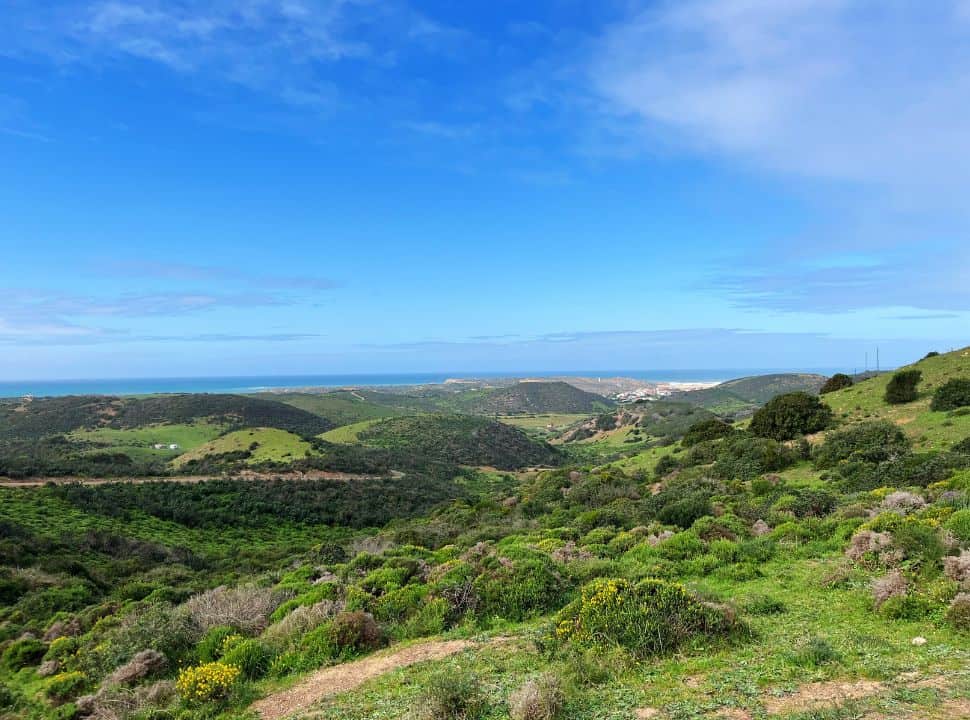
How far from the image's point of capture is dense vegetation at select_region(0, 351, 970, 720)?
614 cm

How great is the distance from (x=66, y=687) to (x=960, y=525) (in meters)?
18.4

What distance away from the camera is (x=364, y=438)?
9894 cm

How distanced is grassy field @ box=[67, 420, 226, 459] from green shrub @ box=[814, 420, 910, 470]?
303 ft

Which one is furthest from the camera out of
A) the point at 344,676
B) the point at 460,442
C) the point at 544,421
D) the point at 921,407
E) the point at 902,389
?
the point at 544,421

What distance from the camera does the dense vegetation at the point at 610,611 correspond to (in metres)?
6.14

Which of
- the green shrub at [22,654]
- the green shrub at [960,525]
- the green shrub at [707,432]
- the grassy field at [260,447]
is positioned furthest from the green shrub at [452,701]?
the grassy field at [260,447]

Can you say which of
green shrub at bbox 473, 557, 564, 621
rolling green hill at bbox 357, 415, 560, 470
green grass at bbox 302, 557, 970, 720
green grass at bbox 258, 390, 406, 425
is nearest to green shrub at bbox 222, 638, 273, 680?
green grass at bbox 302, 557, 970, 720

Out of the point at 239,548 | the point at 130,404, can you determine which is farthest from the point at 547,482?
the point at 130,404

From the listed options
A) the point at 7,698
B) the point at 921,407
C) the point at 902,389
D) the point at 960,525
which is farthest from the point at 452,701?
the point at 902,389

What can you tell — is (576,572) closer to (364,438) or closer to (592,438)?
(364,438)

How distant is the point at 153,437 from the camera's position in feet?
326

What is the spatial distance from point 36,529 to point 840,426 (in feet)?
167

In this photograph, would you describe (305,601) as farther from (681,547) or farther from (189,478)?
(189,478)

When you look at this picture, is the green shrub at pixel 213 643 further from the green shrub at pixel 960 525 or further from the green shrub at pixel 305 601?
Answer: the green shrub at pixel 960 525
